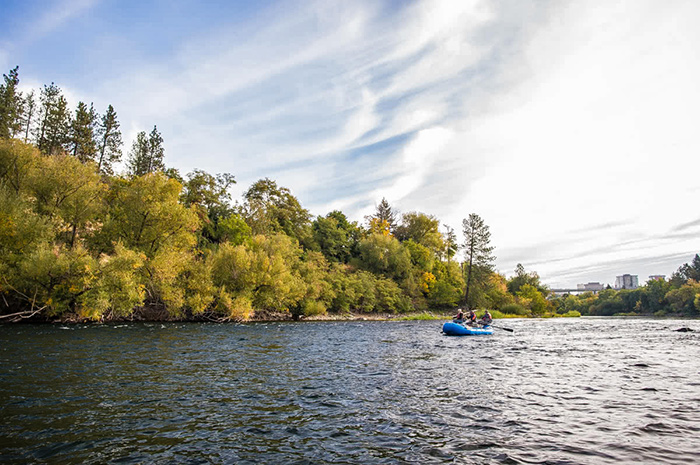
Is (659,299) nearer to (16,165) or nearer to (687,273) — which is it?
(687,273)

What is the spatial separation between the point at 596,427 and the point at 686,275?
14974cm

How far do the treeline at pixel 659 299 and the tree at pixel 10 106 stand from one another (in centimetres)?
13682

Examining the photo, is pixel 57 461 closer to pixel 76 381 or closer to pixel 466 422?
pixel 76 381

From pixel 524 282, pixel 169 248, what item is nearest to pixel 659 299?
pixel 524 282

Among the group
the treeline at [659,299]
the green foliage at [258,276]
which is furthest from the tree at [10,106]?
the treeline at [659,299]

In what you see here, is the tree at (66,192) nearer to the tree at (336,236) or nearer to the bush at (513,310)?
the tree at (336,236)

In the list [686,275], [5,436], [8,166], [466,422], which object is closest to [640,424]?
[466,422]

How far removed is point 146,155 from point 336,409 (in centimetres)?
8574

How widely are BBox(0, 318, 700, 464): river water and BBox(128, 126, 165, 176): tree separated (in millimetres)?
69434

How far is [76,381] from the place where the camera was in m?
12.1

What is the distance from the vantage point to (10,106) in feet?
208

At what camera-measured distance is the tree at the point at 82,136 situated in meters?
70.3

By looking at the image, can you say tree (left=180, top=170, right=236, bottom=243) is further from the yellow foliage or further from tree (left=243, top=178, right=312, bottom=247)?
the yellow foliage

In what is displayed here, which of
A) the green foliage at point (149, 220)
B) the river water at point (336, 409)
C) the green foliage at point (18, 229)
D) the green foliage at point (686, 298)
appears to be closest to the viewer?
the river water at point (336, 409)
